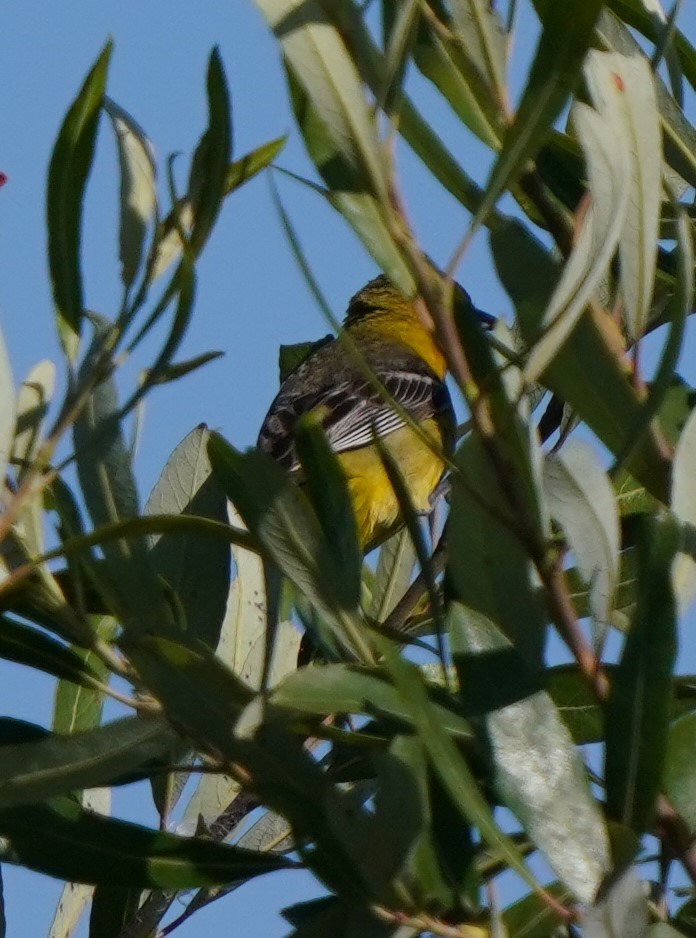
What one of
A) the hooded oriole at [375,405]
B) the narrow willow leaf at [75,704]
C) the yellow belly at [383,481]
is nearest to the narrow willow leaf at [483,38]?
the narrow willow leaf at [75,704]

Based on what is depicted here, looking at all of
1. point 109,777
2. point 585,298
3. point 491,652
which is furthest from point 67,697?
point 585,298

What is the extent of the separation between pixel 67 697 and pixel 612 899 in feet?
3.22

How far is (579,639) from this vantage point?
1.09 m

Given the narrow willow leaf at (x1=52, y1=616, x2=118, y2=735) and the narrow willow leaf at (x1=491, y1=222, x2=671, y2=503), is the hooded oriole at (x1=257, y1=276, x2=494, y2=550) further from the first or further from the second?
the narrow willow leaf at (x1=491, y1=222, x2=671, y2=503)

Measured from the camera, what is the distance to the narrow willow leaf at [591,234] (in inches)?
41.5

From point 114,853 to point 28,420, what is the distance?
0.37 meters

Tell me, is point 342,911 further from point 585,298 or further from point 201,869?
point 585,298

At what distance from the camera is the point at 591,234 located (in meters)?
1.08

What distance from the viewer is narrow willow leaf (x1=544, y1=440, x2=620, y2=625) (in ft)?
3.64

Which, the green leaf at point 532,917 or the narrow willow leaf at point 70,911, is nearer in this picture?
the green leaf at point 532,917

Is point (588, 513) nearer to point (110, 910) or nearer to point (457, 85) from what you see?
point (457, 85)

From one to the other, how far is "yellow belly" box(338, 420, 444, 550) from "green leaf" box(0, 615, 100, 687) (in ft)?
9.61

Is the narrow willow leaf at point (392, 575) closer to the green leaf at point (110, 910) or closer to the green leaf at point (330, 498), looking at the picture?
the green leaf at point (110, 910)

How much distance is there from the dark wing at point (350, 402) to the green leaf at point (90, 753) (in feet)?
14.8
